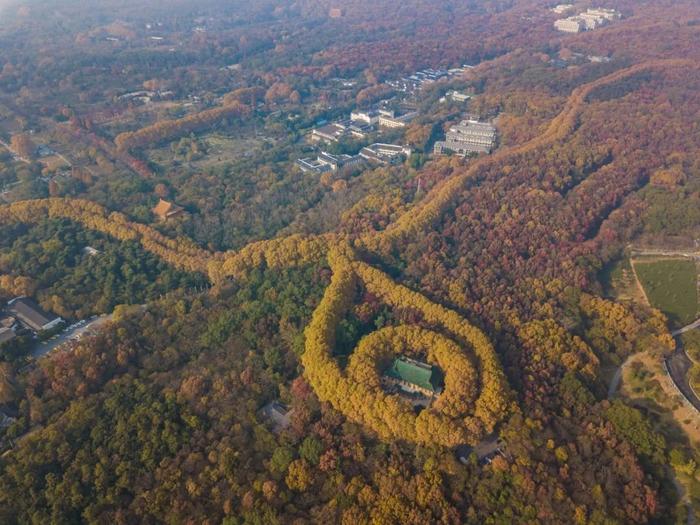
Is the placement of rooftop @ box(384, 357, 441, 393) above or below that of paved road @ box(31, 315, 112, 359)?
above

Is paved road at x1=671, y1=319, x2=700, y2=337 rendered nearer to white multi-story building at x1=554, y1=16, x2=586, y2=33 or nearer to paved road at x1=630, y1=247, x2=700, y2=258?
paved road at x1=630, y1=247, x2=700, y2=258

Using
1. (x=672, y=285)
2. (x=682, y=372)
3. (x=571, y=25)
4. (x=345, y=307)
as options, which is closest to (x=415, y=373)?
(x=345, y=307)

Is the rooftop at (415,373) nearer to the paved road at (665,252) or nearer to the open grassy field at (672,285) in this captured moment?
the open grassy field at (672,285)

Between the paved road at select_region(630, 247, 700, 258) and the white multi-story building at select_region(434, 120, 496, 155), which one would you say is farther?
the white multi-story building at select_region(434, 120, 496, 155)

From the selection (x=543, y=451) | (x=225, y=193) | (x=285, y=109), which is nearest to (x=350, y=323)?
(x=543, y=451)

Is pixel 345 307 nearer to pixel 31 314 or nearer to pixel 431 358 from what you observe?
pixel 431 358

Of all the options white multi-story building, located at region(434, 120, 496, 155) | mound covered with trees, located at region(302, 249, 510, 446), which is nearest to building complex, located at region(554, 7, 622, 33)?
white multi-story building, located at region(434, 120, 496, 155)

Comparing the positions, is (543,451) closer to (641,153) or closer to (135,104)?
(641,153)
